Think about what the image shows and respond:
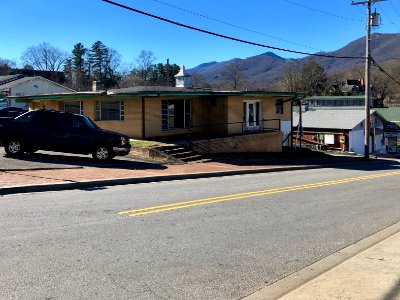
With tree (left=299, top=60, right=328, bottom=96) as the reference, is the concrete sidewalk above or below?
below

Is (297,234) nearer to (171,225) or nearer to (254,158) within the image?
(171,225)

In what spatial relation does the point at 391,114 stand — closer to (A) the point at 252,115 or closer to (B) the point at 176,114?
(A) the point at 252,115

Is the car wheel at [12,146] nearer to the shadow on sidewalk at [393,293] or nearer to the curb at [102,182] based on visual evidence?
the curb at [102,182]

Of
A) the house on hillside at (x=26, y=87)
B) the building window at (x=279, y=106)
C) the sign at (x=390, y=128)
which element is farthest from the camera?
the house on hillside at (x=26, y=87)

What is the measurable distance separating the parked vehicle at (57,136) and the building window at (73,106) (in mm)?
8894

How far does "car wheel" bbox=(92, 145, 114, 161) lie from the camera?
59.6ft

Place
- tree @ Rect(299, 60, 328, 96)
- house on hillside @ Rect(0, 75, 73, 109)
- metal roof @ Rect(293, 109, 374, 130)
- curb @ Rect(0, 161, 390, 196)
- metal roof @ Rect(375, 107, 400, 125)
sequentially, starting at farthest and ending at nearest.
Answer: tree @ Rect(299, 60, 328, 96) → metal roof @ Rect(375, 107, 400, 125) → house on hillside @ Rect(0, 75, 73, 109) → metal roof @ Rect(293, 109, 374, 130) → curb @ Rect(0, 161, 390, 196)

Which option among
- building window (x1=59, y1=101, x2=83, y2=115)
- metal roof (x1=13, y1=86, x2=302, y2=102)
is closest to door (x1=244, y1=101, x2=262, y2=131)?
metal roof (x1=13, y1=86, x2=302, y2=102)

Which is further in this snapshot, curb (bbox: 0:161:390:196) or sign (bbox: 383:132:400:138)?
sign (bbox: 383:132:400:138)

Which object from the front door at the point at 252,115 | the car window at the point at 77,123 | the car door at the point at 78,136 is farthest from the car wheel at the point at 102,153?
the front door at the point at 252,115

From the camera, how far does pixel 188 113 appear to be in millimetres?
27750

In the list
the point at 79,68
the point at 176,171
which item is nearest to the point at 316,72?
the point at 79,68

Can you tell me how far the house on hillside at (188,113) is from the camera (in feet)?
81.3

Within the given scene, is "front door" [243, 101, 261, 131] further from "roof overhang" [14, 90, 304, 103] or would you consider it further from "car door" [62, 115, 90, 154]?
"car door" [62, 115, 90, 154]
